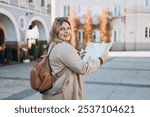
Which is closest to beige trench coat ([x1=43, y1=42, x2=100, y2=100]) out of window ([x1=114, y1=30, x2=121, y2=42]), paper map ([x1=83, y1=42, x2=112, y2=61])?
paper map ([x1=83, y1=42, x2=112, y2=61])

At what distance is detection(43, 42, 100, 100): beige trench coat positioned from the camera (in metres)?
3.03

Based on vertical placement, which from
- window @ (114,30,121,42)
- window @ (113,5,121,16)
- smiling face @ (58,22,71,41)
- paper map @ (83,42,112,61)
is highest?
window @ (113,5,121,16)

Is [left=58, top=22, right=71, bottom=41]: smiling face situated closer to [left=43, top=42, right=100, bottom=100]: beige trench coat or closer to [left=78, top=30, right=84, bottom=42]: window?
[left=43, top=42, right=100, bottom=100]: beige trench coat

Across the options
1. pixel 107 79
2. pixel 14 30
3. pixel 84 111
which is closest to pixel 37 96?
pixel 107 79

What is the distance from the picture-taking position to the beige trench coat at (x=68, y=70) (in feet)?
9.95

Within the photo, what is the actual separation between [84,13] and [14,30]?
17.9 m

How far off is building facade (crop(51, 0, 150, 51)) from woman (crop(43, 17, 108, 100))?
105 feet

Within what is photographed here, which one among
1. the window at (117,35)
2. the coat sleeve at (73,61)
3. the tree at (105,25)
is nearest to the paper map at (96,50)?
the coat sleeve at (73,61)

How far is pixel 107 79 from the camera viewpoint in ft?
40.4

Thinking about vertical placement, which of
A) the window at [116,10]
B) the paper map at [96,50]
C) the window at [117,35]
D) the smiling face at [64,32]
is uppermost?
the window at [116,10]

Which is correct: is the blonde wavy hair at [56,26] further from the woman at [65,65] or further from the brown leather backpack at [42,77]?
the brown leather backpack at [42,77]

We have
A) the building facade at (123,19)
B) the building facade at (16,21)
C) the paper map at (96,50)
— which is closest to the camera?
the paper map at (96,50)

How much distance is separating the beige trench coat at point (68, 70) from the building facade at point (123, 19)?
32.1m

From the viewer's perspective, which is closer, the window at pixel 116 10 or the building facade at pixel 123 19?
the building facade at pixel 123 19
